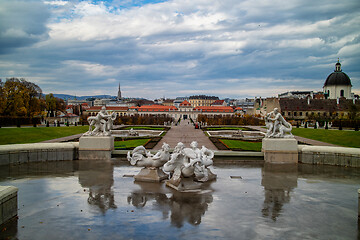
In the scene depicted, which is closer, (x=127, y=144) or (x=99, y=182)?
(x=99, y=182)

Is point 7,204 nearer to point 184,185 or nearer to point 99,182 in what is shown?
point 99,182

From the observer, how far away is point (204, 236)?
6289mm

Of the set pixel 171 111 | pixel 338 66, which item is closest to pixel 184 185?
pixel 338 66

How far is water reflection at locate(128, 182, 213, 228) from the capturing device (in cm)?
737

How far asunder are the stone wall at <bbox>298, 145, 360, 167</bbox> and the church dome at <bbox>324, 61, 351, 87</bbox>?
104 metres

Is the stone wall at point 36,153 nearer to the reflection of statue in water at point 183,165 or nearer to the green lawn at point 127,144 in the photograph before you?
the green lawn at point 127,144

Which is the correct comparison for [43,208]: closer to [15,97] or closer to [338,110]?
[15,97]

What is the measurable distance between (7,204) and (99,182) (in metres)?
3.83

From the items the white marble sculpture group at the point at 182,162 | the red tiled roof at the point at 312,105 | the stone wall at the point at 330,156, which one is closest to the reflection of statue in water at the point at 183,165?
the white marble sculpture group at the point at 182,162

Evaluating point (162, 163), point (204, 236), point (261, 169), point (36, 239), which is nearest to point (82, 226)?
point (36, 239)

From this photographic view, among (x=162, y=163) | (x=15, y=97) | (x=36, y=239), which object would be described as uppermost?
(x=15, y=97)

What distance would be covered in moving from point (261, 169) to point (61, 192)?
27.9 ft

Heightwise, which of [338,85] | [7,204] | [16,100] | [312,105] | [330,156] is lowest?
[7,204]

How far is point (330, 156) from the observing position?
14070mm
